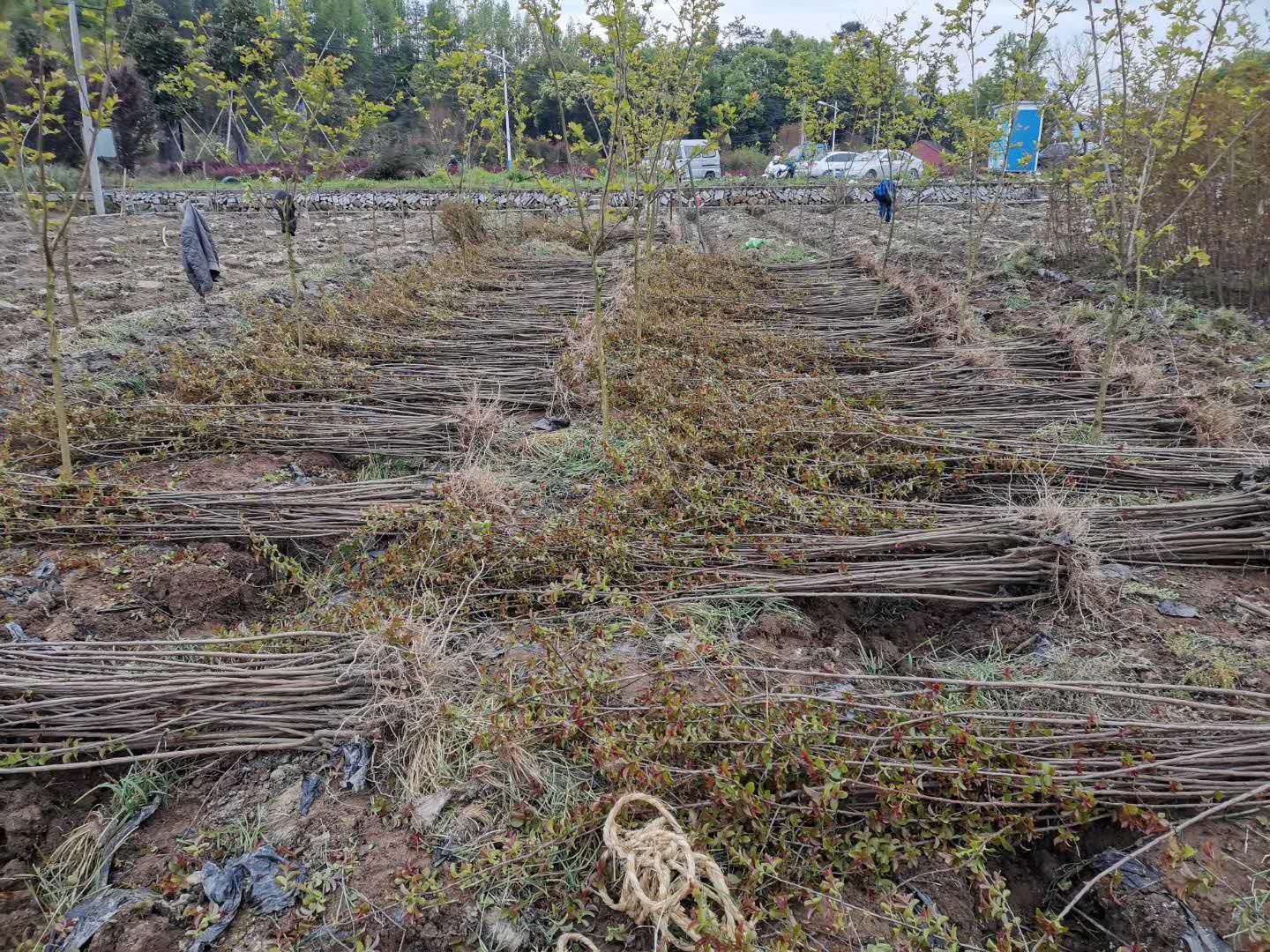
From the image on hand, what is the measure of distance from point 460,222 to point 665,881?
13.1 metres

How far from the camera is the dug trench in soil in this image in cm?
194

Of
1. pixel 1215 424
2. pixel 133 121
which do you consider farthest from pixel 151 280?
pixel 133 121

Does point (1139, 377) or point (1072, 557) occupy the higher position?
point (1139, 377)

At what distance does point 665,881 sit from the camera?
1787mm

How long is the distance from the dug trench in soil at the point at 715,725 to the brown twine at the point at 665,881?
0.26ft

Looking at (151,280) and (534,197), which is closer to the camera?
(151,280)

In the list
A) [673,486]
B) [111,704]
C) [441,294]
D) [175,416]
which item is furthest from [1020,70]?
[111,704]

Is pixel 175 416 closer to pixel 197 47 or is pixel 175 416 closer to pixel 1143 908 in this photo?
pixel 197 47

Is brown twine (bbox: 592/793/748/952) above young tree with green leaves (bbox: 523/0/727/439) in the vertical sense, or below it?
below

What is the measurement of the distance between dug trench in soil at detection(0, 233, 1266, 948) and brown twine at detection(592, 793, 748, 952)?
8cm

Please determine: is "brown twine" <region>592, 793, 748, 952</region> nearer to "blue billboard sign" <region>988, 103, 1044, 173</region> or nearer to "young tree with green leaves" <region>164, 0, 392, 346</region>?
"young tree with green leaves" <region>164, 0, 392, 346</region>

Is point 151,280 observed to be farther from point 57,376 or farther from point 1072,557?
point 1072,557

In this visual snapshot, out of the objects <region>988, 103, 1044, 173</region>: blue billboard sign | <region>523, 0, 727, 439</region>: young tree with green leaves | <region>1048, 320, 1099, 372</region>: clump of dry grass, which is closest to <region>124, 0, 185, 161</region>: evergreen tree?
<region>523, 0, 727, 439</region>: young tree with green leaves

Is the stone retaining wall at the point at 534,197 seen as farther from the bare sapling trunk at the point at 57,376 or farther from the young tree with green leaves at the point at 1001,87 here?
the bare sapling trunk at the point at 57,376
